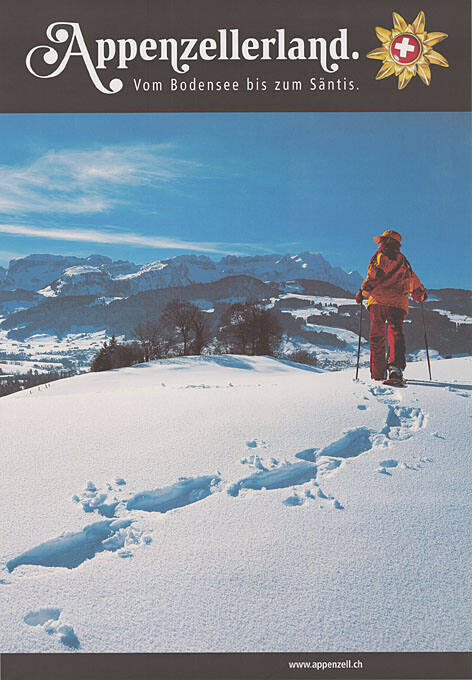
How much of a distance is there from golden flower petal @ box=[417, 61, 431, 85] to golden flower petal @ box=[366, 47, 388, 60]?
39 centimetres

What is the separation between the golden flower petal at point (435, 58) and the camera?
156 inches

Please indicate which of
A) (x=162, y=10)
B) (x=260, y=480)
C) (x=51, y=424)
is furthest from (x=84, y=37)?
(x=260, y=480)

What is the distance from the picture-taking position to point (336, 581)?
2400mm

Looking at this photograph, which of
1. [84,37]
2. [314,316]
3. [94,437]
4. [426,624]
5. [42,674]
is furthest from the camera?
[314,316]

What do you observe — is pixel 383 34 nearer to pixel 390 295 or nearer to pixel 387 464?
pixel 390 295

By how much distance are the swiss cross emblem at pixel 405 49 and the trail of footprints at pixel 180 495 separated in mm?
3773

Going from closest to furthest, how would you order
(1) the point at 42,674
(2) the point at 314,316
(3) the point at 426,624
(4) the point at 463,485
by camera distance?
(3) the point at 426,624 → (1) the point at 42,674 → (4) the point at 463,485 → (2) the point at 314,316

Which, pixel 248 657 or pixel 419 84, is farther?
pixel 419 84

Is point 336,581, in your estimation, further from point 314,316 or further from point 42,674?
point 314,316

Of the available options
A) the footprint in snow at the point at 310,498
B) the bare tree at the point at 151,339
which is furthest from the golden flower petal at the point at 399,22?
the bare tree at the point at 151,339

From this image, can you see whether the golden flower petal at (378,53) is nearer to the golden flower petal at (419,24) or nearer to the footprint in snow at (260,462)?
the golden flower petal at (419,24)

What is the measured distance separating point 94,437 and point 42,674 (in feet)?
5.76

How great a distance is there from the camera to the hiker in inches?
182

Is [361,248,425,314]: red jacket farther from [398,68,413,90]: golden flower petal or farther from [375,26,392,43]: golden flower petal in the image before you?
[375,26,392,43]: golden flower petal
